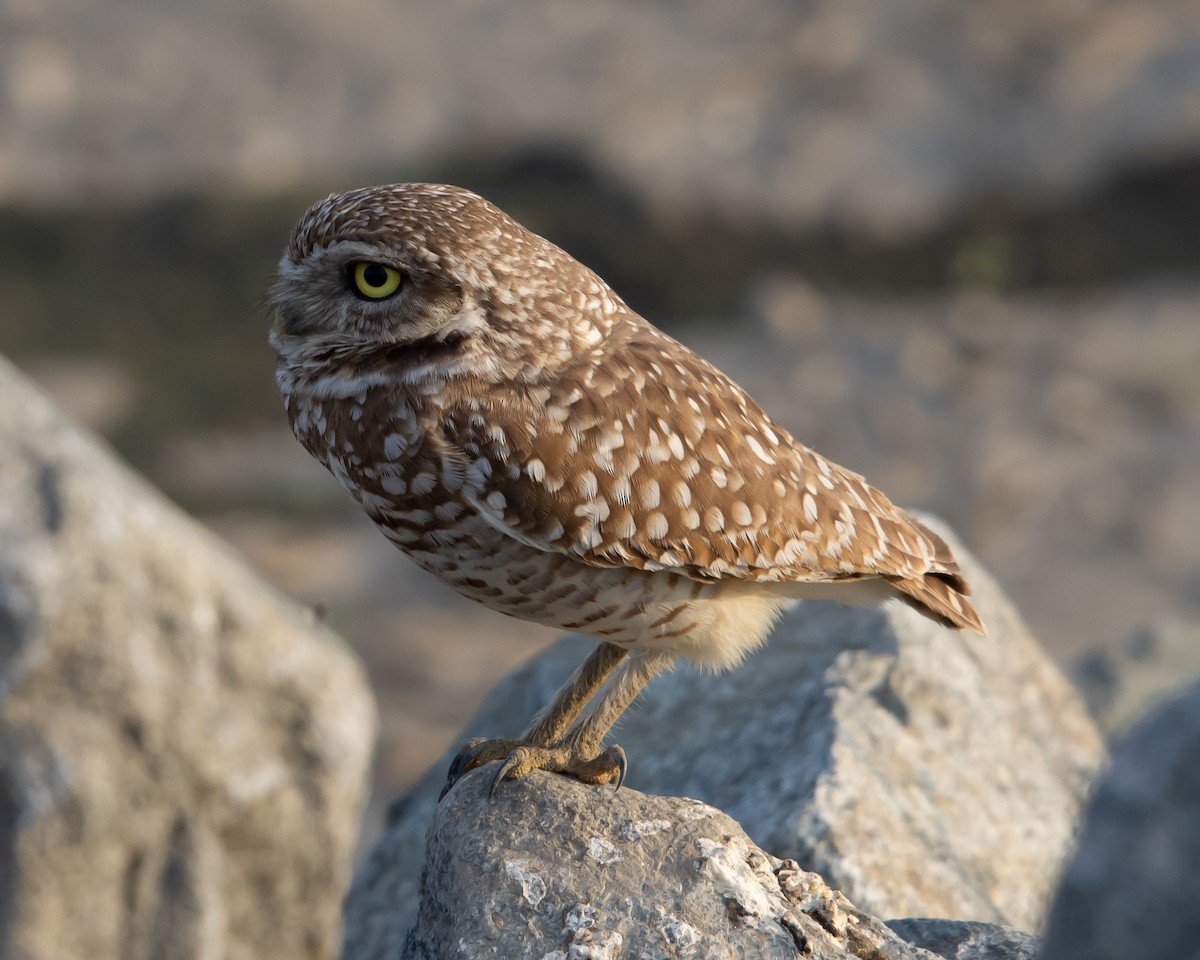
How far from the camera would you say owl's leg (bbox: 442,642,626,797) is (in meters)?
3.50

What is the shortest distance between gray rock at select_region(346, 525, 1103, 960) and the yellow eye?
1.56 metres

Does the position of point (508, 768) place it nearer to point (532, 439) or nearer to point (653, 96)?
point (532, 439)

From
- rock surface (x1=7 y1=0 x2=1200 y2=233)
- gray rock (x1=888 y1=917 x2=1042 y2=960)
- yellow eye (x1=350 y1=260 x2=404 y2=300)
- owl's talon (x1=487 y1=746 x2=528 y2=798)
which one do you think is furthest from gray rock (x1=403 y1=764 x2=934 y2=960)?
rock surface (x1=7 y1=0 x2=1200 y2=233)

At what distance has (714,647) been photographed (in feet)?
10.9

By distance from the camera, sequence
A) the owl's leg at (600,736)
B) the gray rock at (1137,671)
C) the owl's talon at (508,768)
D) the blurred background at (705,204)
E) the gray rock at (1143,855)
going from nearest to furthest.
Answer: the gray rock at (1143,855)
the owl's talon at (508,768)
the owl's leg at (600,736)
the gray rock at (1137,671)
the blurred background at (705,204)

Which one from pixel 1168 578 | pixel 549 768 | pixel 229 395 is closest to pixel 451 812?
pixel 549 768

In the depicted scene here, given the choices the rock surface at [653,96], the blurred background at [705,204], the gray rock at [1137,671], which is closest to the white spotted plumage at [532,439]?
the gray rock at [1137,671]

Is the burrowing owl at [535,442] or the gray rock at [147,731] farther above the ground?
the burrowing owl at [535,442]

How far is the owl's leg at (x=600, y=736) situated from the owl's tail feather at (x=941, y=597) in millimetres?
597

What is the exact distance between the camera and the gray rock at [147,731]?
166 inches

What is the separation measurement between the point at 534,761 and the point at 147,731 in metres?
1.60

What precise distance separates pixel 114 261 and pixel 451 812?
32.5 ft

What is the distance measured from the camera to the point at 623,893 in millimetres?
2795

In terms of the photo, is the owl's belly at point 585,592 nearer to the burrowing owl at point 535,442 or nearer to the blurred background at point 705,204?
the burrowing owl at point 535,442
